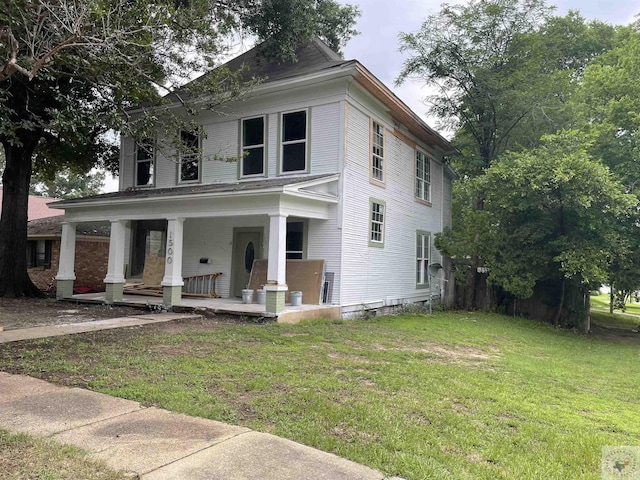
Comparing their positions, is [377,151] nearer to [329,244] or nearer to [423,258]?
[329,244]

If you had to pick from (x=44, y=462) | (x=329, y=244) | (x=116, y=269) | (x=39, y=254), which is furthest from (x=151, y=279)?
(x=44, y=462)

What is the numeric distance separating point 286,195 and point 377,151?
4.39 m

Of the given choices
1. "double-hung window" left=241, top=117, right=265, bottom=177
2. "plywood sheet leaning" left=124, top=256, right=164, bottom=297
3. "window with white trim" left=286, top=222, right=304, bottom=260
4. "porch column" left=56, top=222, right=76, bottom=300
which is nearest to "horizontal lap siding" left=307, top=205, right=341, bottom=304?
"window with white trim" left=286, top=222, right=304, bottom=260

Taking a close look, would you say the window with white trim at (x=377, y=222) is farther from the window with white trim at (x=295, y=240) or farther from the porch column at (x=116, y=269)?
the porch column at (x=116, y=269)

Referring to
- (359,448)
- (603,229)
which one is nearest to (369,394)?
(359,448)

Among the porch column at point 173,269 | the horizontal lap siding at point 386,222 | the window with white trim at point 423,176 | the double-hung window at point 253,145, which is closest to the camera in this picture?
the porch column at point 173,269

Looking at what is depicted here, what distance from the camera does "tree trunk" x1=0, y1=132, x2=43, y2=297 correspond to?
1404 centimetres

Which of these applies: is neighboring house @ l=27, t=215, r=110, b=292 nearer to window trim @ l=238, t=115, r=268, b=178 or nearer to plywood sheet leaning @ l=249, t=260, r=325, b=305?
window trim @ l=238, t=115, r=268, b=178

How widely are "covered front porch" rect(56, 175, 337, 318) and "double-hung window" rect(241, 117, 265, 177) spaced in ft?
3.59

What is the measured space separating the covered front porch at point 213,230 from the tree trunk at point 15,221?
1.72 meters

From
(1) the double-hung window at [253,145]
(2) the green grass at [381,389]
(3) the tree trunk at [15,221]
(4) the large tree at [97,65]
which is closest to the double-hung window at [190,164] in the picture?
(4) the large tree at [97,65]

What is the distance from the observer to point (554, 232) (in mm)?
14625

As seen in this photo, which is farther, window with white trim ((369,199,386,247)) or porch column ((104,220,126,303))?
window with white trim ((369,199,386,247))

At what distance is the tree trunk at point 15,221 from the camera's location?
46.1 feet
